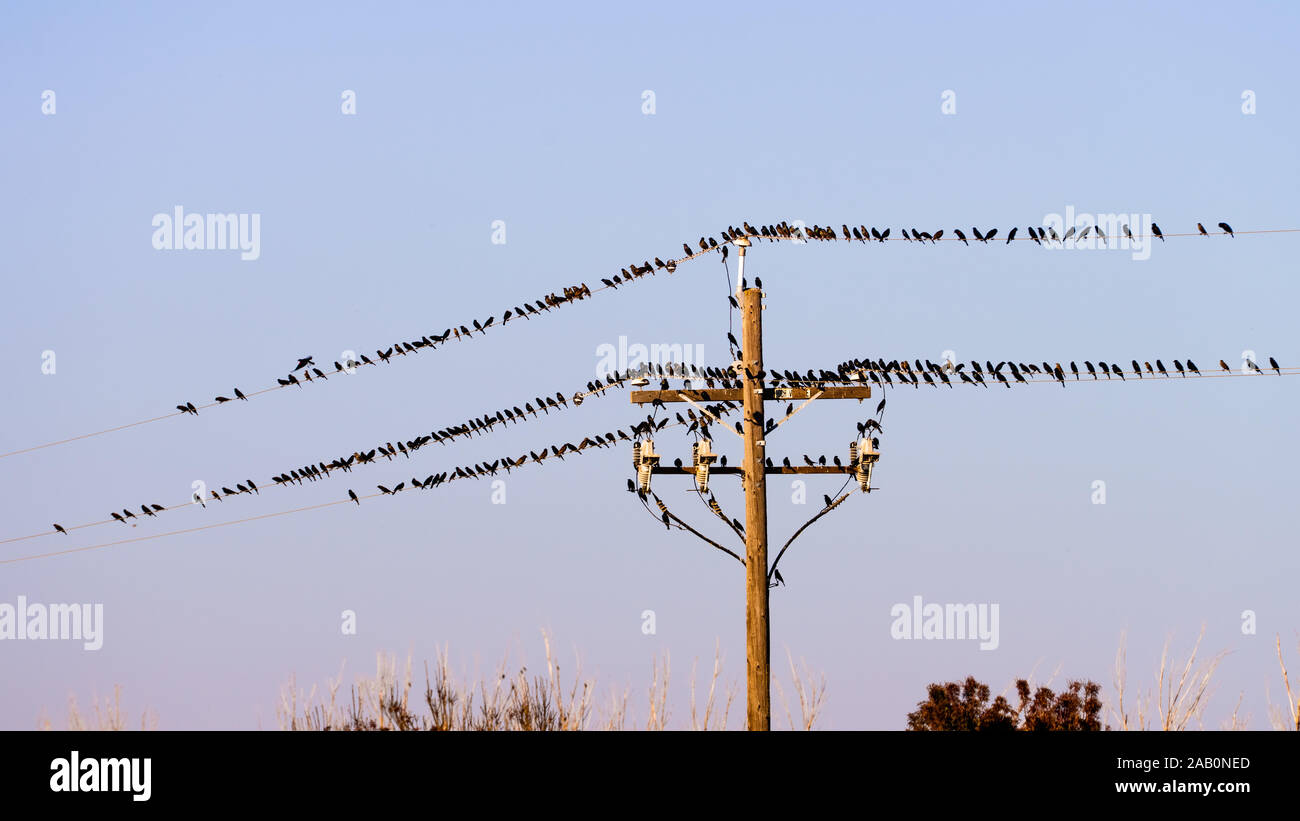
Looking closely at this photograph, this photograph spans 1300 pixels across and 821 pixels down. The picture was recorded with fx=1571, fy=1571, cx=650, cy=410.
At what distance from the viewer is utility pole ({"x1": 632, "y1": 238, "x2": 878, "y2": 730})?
18844 millimetres

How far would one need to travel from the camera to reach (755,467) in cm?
1941

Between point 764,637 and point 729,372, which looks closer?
point 764,637

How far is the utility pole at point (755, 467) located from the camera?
1884 cm

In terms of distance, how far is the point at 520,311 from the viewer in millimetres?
22844
